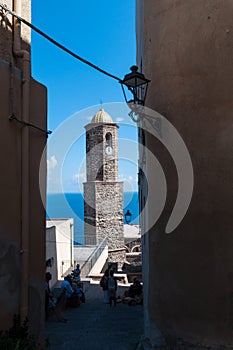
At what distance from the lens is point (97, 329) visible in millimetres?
7203

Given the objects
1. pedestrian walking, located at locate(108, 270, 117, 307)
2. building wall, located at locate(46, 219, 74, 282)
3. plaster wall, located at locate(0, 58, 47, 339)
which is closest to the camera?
plaster wall, located at locate(0, 58, 47, 339)

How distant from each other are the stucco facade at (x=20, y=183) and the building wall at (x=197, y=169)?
→ 5.53 feet

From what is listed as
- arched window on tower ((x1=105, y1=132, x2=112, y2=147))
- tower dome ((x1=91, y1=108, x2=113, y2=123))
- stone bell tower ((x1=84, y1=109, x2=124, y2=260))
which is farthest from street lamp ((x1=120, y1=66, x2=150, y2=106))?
tower dome ((x1=91, y1=108, x2=113, y2=123))

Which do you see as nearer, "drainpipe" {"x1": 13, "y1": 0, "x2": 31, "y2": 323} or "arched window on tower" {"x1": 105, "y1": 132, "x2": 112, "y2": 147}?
"drainpipe" {"x1": 13, "y1": 0, "x2": 31, "y2": 323}

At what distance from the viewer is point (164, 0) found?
19.2 feet

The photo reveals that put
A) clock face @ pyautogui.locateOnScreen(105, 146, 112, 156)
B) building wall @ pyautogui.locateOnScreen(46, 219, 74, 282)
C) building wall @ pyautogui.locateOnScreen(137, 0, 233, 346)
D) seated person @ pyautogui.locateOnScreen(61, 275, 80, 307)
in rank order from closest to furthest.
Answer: building wall @ pyautogui.locateOnScreen(137, 0, 233, 346)
seated person @ pyautogui.locateOnScreen(61, 275, 80, 307)
building wall @ pyautogui.locateOnScreen(46, 219, 74, 282)
clock face @ pyautogui.locateOnScreen(105, 146, 112, 156)

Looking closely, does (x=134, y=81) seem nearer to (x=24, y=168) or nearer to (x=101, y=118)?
(x=24, y=168)

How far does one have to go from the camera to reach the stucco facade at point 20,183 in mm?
4688

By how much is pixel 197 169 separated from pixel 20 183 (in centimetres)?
228

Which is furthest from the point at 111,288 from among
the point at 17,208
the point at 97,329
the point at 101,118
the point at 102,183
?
the point at 101,118

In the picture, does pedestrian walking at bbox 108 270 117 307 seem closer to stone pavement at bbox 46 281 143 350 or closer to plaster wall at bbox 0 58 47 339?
stone pavement at bbox 46 281 143 350

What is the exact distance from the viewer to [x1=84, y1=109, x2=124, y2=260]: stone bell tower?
3594 centimetres

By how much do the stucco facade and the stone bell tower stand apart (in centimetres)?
3025

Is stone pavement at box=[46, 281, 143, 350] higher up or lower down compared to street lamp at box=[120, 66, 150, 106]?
lower down
